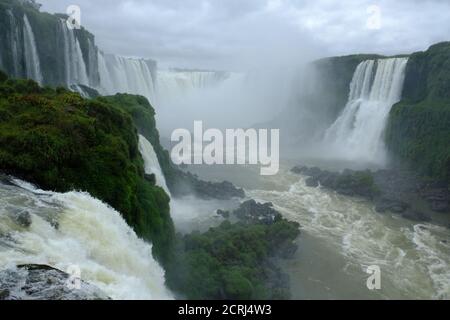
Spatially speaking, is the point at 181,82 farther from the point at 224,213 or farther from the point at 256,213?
the point at 256,213

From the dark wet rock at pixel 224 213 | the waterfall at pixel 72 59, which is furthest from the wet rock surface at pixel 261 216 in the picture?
the waterfall at pixel 72 59

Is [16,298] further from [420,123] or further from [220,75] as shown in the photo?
[220,75]

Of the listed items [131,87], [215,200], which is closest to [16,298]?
[215,200]

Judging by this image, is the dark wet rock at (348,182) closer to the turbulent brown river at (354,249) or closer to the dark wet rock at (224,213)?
the turbulent brown river at (354,249)

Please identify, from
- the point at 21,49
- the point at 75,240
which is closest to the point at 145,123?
the point at 21,49

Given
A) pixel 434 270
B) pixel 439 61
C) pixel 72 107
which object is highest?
pixel 439 61

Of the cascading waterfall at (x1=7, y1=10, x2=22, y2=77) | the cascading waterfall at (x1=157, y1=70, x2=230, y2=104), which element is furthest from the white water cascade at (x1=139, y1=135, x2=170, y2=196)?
the cascading waterfall at (x1=157, y1=70, x2=230, y2=104)
